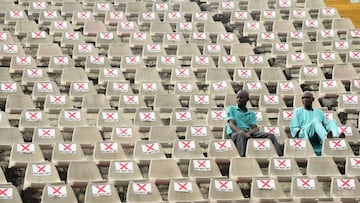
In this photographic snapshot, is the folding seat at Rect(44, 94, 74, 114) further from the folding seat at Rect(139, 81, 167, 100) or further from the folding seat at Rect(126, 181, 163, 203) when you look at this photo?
the folding seat at Rect(126, 181, 163, 203)

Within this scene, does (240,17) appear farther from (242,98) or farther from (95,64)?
(242,98)

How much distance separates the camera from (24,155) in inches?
414

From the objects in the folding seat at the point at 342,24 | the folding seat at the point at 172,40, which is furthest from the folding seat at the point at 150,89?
the folding seat at the point at 342,24

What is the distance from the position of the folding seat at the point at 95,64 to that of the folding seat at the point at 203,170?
2.78 meters

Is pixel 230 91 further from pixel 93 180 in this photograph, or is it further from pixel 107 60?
pixel 93 180

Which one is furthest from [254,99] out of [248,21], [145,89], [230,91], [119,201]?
[119,201]

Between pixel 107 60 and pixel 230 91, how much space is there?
4.93 feet

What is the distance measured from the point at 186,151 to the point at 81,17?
13.5 ft

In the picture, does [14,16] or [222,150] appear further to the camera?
[14,16]

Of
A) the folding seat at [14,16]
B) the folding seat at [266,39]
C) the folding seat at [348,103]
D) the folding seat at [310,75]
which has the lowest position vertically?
the folding seat at [348,103]

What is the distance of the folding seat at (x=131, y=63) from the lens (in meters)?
13.0

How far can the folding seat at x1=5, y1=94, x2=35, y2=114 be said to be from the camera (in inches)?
460

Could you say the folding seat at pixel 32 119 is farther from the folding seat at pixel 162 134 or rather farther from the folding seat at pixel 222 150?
the folding seat at pixel 222 150

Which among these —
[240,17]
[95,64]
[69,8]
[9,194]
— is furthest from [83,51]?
[9,194]
